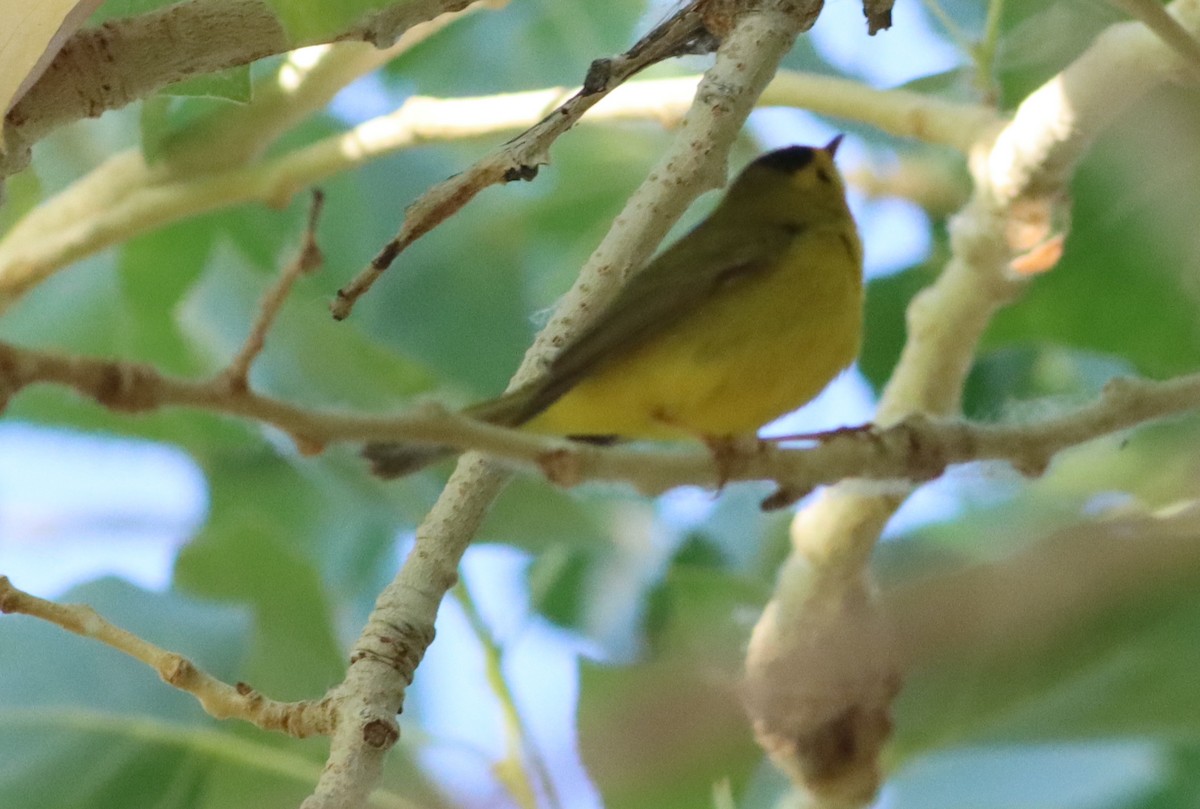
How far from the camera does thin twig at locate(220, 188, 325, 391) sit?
0.51m

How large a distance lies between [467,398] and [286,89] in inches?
21.2

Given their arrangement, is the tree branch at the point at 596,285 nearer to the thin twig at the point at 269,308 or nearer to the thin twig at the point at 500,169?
the thin twig at the point at 500,169

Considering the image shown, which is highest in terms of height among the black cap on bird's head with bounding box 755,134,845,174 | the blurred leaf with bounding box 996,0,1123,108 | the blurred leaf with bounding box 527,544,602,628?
the blurred leaf with bounding box 996,0,1123,108

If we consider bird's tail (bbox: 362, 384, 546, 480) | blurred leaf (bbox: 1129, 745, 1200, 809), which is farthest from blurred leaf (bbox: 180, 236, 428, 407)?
blurred leaf (bbox: 1129, 745, 1200, 809)

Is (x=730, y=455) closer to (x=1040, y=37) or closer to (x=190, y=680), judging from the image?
(x=190, y=680)

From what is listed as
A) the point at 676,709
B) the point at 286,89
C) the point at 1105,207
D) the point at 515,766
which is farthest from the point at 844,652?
the point at 286,89

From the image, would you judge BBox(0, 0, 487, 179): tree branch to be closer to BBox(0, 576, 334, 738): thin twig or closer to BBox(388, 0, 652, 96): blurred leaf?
BBox(0, 576, 334, 738): thin twig

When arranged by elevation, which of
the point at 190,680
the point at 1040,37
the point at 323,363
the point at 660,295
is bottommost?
the point at 190,680

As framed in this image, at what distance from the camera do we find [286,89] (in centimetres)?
161

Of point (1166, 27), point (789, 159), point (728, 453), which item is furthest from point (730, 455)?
point (789, 159)

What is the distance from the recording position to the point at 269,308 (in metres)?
0.57

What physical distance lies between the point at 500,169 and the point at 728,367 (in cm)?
48

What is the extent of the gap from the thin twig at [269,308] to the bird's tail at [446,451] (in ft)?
1.26

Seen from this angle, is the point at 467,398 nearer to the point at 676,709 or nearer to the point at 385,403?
the point at 385,403
